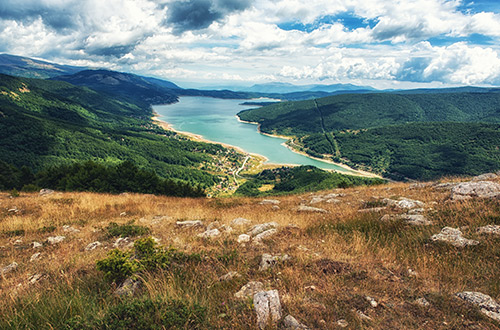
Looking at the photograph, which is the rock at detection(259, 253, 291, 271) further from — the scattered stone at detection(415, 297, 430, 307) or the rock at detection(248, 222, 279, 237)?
the scattered stone at detection(415, 297, 430, 307)

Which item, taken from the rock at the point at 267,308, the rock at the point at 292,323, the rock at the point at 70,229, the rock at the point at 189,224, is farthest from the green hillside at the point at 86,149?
the rock at the point at 292,323

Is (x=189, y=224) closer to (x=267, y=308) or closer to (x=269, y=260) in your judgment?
(x=269, y=260)

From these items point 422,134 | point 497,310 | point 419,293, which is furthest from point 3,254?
point 422,134

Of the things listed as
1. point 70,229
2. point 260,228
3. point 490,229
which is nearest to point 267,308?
point 260,228

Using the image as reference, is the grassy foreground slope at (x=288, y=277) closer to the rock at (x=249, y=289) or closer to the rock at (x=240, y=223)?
the rock at (x=249, y=289)

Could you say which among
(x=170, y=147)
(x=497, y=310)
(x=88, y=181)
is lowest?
(x=170, y=147)

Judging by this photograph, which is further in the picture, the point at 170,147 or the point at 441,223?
the point at 170,147

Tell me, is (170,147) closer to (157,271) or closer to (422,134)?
(157,271)
